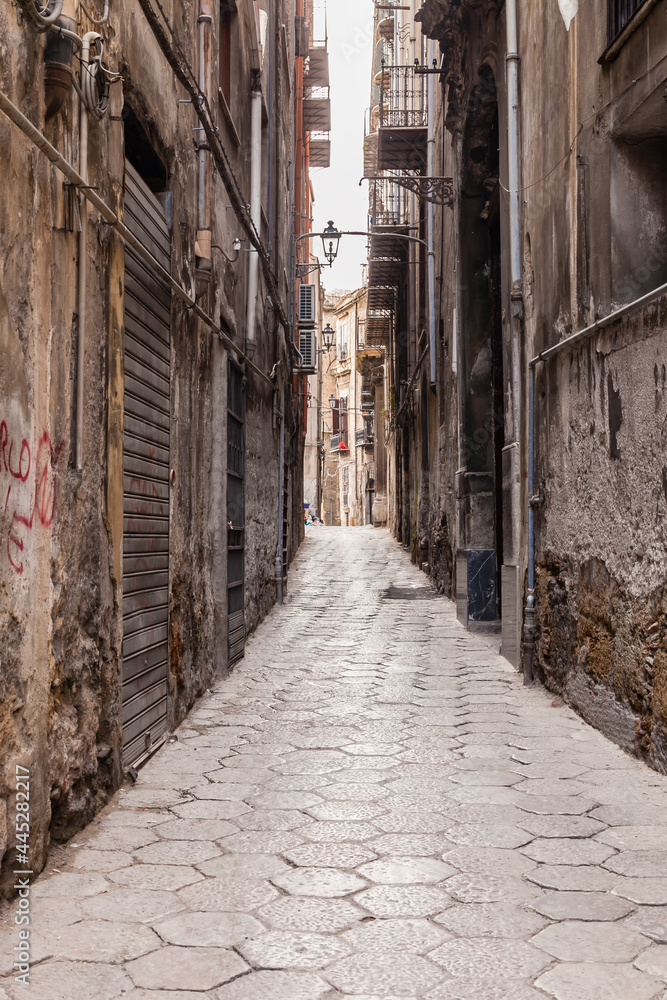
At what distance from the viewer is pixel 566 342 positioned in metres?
5.48

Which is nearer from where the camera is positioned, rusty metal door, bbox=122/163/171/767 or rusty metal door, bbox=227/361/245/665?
rusty metal door, bbox=122/163/171/767

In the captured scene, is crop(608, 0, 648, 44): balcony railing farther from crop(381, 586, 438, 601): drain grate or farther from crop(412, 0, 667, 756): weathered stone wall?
crop(381, 586, 438, 601): drain grate

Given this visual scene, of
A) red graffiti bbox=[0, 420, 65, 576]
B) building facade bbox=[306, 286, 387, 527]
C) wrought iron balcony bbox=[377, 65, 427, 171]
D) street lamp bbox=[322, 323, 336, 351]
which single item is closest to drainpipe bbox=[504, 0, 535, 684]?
red graffiti bbox=[0, 420, 65, 576]

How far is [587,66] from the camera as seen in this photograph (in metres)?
5.27

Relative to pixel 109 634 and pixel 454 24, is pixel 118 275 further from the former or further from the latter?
pixel 454 24

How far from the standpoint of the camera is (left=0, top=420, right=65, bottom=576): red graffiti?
2746mm

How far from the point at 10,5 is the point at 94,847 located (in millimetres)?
2713

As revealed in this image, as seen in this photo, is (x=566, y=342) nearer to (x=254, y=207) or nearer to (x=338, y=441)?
(x=254, y=207)

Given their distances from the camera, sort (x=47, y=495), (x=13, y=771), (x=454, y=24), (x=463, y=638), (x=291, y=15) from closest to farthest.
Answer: (x=13, y=771), (x=47, y=495), (x=463, y=638), (x=454, y=24), (x=291, y=15)

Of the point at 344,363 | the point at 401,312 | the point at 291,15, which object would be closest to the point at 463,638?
the point at 291,15

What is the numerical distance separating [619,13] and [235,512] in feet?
14.9

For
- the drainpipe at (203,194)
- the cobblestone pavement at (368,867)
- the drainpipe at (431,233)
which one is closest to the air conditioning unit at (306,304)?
the drainpipe at (431,233)

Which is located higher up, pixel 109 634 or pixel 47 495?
pixel 47 495

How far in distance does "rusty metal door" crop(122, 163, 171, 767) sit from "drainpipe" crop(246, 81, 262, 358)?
10.7 ft
